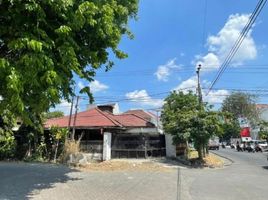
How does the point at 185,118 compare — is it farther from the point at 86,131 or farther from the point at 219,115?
the point at 86,131

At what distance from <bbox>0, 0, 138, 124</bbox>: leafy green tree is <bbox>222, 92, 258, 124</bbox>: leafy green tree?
83633 mm

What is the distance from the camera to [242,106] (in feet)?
299

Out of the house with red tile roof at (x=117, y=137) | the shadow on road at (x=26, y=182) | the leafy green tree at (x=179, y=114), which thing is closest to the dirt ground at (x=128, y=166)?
the leafy green tree at (x=179, y=114)

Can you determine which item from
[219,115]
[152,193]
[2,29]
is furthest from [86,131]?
[2,29]

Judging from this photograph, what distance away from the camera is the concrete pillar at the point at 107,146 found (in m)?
29.3

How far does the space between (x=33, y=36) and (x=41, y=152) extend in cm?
2210

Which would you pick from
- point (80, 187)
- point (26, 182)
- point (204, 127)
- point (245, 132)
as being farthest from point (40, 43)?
point (245, 132)

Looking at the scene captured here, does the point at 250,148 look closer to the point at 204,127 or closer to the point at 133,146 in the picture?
the point at 133,146

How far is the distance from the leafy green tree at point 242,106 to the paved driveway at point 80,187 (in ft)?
249

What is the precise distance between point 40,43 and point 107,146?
22171 mm

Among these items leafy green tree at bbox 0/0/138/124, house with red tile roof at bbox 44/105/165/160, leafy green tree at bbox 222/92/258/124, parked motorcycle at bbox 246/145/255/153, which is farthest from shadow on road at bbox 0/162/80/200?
leafy green tree at bbox 222/92/258/124

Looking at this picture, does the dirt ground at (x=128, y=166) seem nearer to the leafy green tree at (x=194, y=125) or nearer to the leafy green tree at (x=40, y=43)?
the leafy green tree at (x=194, y=125)

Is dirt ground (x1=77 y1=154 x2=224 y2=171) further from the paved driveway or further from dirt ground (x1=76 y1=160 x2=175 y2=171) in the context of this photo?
the paved driveway

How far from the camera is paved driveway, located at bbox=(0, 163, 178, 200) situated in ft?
42.5
